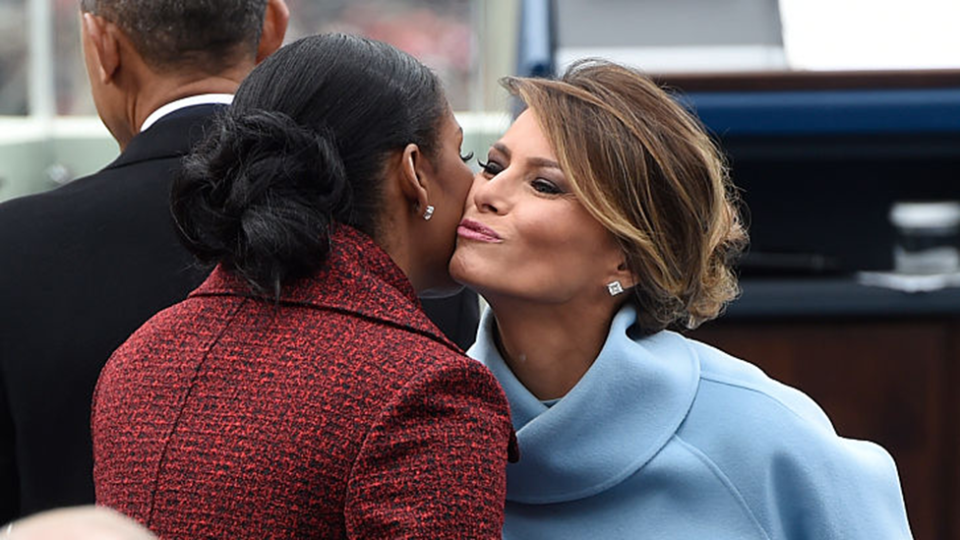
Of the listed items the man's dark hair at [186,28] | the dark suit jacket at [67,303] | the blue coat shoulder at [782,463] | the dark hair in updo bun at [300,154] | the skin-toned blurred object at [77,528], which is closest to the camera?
the skin-toned blurred object at [77,528]

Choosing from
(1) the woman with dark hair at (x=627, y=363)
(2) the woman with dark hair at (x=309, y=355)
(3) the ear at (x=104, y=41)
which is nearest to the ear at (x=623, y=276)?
(1) the woman with dark hair at (x=627, y=363)

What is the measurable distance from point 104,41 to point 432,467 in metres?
0.95

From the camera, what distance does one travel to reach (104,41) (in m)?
1.90

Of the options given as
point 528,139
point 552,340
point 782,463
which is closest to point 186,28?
point 528,139

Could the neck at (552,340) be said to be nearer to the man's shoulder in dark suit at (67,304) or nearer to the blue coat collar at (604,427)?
the blue coat collar at (604,427)

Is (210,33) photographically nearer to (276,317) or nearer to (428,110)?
(428,110)

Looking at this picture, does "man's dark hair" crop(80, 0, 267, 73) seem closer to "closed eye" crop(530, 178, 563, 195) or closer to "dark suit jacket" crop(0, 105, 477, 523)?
"dark suit jacket" crop(0, 105, 477, 523)

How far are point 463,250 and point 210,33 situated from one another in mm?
548

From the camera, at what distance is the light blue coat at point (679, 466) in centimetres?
157

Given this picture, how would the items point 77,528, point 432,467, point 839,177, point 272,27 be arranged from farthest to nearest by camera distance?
point 839,177 < point 272,27 < point 432,467 < point 77,528

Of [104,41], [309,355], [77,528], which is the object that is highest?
[104,41]

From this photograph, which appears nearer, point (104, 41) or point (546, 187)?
point (546, 187)

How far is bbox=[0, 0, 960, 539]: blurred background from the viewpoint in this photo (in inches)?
126

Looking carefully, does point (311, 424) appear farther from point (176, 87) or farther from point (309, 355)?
point (176, 87)
